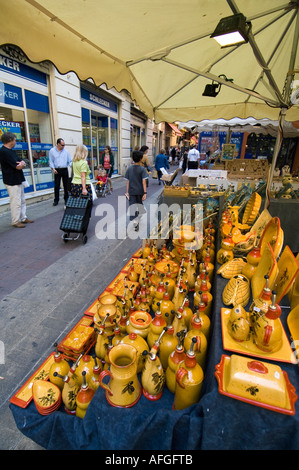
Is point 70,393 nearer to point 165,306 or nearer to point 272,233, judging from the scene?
point 165,306

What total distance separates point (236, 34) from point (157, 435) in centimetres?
277

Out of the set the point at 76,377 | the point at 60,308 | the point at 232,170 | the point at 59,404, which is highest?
the point at 232,170

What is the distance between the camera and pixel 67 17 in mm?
2037

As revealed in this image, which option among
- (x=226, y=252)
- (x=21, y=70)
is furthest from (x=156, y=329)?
(x=21, y=70)

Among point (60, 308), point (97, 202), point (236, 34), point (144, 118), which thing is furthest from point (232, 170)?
point (144, 118)

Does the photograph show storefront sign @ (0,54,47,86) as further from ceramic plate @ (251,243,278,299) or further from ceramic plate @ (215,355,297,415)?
ceramic plate @ (215,355,297,415)

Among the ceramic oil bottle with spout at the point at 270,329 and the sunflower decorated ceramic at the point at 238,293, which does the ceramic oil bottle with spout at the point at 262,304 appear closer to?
the ceramic oil bottle with spout at the point at 270,329

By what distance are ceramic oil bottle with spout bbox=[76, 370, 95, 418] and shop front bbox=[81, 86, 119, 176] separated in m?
9.99

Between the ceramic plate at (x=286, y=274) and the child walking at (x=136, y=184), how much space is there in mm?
4064

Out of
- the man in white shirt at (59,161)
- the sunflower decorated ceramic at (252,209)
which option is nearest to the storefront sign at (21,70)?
the man in white shirt at (59,161)

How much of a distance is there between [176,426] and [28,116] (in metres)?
8.10

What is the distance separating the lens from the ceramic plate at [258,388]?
949 millimetres

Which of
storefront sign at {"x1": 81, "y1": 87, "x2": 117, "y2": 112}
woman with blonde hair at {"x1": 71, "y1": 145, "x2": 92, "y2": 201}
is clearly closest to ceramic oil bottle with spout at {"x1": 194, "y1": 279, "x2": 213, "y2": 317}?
woman with blonde hair at {"x1": 71, "y1": 145, "x2": 92, "y2": 201}
